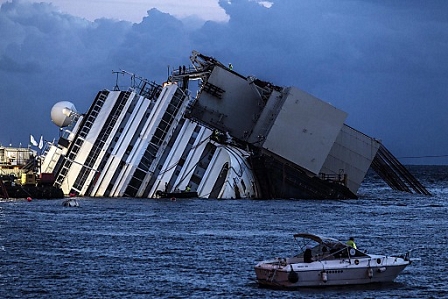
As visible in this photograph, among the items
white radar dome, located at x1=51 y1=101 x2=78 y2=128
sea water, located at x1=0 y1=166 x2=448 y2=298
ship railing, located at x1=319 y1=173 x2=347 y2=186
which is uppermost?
ship railing, located at x1=319 y1=173 x2=347 y2=186

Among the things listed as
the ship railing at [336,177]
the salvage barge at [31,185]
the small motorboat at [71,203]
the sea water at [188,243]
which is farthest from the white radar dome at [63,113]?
the ship railing at [336,177]

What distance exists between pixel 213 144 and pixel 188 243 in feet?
124

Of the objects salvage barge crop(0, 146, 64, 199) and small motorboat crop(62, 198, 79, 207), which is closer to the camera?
small motorboat crop(62, 198, 79, 207)

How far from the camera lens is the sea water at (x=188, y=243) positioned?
55.3 m

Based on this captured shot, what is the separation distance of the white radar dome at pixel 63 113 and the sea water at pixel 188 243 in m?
16.5

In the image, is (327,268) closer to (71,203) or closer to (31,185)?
(71,203)

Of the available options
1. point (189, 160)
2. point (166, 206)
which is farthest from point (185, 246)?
point (189, 160)

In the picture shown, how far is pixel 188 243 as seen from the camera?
75125 millimetres

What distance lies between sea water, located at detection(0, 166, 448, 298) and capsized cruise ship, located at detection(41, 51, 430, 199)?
2289 millimetres

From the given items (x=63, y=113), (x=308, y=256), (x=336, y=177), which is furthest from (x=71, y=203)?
(x=308, y=256)

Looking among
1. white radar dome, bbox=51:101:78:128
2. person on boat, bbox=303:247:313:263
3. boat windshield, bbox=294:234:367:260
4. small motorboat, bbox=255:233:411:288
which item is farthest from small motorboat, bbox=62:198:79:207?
person on boat, bbox=303:247:313:263

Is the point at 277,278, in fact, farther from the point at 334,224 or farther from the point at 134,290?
the point at 334,224

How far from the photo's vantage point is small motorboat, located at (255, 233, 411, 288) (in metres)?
53.6

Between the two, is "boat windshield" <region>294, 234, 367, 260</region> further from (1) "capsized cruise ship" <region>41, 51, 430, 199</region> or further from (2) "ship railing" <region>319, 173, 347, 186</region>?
(2) "ship railing" <region>319, 173, 347, 186</region>
